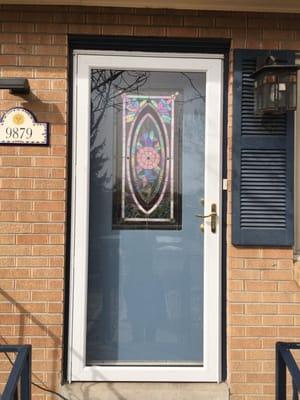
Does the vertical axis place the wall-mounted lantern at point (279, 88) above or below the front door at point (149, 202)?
above

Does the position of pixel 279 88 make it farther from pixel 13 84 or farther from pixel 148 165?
pixel 13 84

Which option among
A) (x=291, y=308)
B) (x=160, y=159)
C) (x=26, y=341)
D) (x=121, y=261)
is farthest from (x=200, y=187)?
(x=26, y=341)

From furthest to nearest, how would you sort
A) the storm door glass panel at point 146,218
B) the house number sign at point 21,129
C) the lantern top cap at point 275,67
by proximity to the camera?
1. the storm door glass panel at point 146,218
2. the house number sign at point 21,129
3. the lantern top cap at point 275,67

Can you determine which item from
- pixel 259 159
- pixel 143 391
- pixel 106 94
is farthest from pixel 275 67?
pixel 143 391

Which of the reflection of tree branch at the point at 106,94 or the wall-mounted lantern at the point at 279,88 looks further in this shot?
the reflection of tree branch at the point at 106,94

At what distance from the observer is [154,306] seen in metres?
3.82

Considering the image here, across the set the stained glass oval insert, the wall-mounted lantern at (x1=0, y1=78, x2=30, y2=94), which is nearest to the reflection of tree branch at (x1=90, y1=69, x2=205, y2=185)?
the stained glass oval insert

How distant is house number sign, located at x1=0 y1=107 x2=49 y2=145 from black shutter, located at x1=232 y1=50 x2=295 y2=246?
132cm

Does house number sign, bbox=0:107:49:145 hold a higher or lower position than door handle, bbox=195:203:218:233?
higher

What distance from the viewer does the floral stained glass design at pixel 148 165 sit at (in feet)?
12.5

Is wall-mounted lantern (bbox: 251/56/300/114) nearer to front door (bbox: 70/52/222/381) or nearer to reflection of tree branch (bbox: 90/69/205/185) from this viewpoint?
front door (bbox: 70/52/222/381)

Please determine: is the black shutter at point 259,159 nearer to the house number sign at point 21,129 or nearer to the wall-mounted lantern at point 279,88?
the wall-mounted lantern at point 279,88

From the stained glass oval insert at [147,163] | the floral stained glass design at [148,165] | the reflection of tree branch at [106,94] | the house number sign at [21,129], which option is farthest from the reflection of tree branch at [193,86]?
the house number sign at [21,129]

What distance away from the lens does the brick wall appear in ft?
12.0
